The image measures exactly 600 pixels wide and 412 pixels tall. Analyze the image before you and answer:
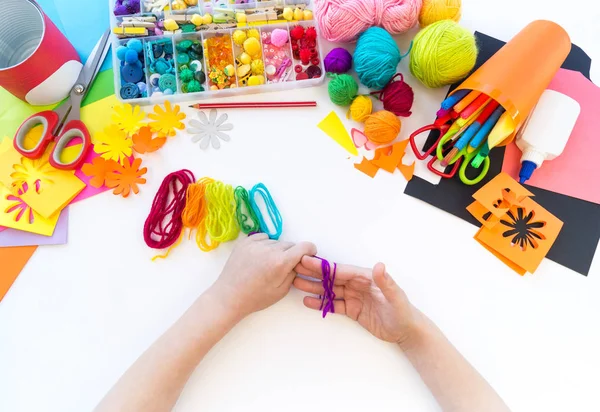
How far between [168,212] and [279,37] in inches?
16.7

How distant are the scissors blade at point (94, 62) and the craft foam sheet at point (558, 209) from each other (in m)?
0.68

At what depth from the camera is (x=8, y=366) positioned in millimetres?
737

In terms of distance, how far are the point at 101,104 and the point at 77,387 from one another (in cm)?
53

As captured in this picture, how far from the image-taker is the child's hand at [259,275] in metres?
0.71

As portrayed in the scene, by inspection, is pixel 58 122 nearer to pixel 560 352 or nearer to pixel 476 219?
pixel 476 219

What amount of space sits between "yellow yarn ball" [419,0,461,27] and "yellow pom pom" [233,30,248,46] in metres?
0.37

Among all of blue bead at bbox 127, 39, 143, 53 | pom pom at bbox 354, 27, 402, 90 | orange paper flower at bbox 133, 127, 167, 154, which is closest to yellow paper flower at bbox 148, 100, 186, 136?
orange paper flower at bbox 133, 127, 167, 154

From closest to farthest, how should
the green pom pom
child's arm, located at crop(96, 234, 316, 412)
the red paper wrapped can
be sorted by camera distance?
child's arm, located at crop(96, 234, 316, 412)
the red paper wrapped can
the green pom pom

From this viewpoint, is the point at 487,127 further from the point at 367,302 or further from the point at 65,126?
the point at 65,126

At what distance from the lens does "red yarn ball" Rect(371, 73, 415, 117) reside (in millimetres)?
819

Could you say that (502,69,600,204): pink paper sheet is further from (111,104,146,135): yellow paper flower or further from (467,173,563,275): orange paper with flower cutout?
(111,104,146,135): yellow paper flower

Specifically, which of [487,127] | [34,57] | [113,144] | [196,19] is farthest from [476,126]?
[34,57]

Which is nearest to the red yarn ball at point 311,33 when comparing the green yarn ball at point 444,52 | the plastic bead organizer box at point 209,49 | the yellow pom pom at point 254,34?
the plastic bead organizer box at point 209,49

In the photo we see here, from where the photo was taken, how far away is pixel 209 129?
853 millimetres
